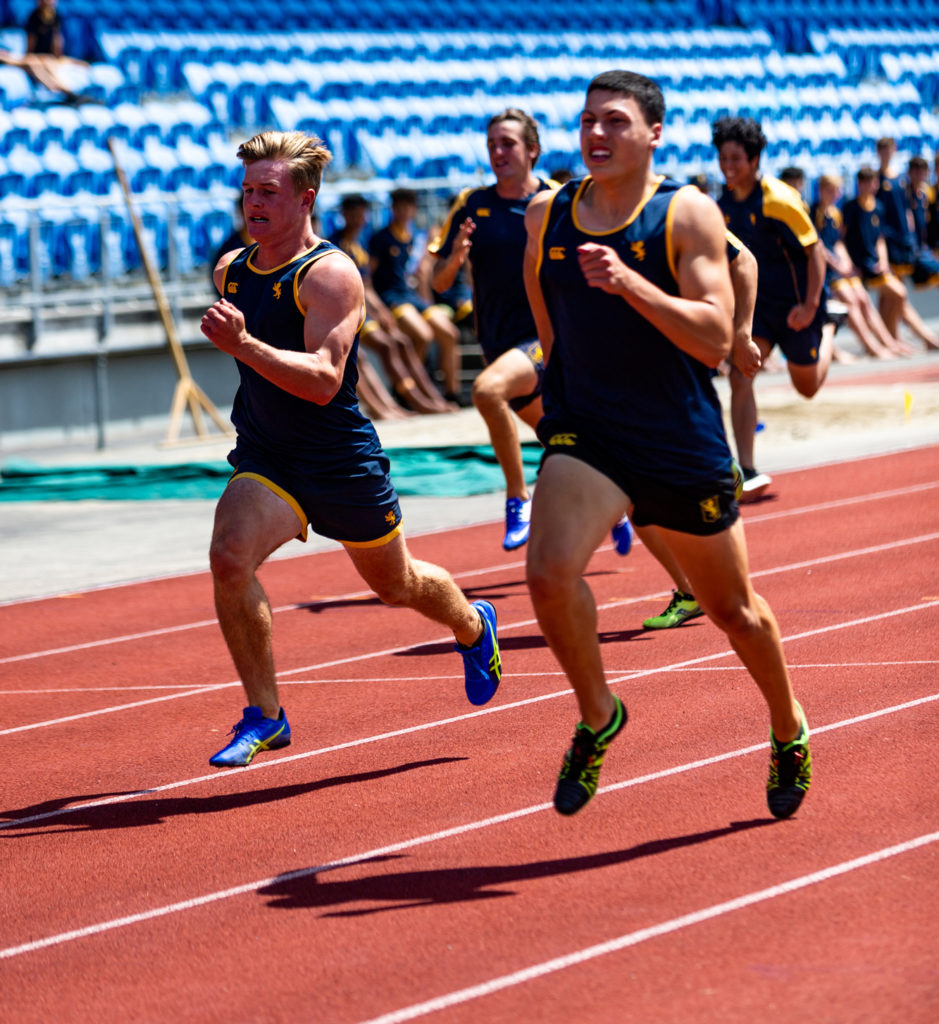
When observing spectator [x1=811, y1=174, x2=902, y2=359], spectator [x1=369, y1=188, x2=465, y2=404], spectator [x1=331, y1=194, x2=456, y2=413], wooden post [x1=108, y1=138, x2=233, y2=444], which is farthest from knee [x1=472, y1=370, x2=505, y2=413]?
spectator [x1=811, y1=174, x2=902, y2=359]

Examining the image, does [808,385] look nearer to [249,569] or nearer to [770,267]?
[770,267]

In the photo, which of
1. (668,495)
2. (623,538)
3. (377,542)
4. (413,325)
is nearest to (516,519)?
(623,538)

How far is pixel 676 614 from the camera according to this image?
23.9 feet

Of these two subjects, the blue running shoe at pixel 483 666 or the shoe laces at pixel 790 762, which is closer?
the shoe laces at pixel 790 762

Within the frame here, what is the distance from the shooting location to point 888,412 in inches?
603

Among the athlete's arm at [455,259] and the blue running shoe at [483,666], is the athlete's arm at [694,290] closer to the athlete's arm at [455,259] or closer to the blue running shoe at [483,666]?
the blue running shoe at [483,666]

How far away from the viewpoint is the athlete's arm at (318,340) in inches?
194

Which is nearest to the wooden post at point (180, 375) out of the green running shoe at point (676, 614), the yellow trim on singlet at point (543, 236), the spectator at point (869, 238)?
the green running shoe at point (676, 614)

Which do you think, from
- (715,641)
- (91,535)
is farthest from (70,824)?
(91,535)

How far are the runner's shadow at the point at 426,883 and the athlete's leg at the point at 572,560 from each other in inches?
13.9

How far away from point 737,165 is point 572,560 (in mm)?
5878

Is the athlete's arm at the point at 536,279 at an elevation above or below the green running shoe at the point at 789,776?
above

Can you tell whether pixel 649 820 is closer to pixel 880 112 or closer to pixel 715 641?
pixel 715 641

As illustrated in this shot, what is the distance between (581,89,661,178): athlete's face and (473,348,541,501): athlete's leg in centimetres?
397
